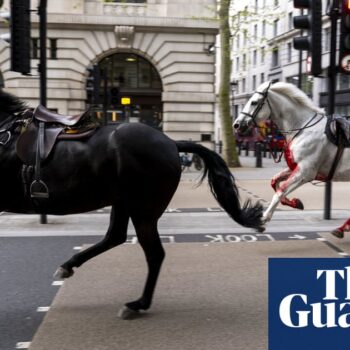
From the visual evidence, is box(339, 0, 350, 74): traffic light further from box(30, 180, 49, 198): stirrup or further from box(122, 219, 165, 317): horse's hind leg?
box(30, 180, 49, 198): stirrup

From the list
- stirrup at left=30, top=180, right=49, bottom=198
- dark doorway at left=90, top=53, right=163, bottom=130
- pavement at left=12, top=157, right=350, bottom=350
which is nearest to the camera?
pavement at left=12, top=157, right=350, bottom=350

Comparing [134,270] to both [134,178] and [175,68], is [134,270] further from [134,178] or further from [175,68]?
[175,68]

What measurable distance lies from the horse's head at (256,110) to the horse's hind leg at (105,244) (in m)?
3.58

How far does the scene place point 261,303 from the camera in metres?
4.59

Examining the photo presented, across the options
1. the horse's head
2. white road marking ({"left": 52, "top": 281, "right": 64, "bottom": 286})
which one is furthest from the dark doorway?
white road marking ({"left": 52, "top": 281, "right": 64, "bottom": 286})

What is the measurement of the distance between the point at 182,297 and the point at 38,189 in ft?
5.55

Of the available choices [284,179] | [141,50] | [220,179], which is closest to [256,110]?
[284,179]

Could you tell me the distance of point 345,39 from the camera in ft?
26.8

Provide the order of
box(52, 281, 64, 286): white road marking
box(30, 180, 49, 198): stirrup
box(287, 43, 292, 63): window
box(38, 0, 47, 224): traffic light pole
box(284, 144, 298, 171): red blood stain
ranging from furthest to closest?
box(287, 43, 292, 63): window, box(38, 0, 47, 224): traffic light pole, box(284, 144, 298, 171): red blood stain, box(52, 281, 64, 286): white road marking, box(30, 180, 49, 198): stirrup

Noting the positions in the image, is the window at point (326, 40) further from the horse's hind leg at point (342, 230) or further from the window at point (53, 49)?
the horse's hind leg at point (342, 230)

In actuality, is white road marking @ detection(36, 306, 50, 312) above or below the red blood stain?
below

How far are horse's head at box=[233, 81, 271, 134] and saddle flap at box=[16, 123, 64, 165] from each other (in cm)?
391

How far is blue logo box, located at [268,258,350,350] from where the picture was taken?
8.91ft

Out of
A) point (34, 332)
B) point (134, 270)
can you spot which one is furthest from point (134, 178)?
point (134, 270)
